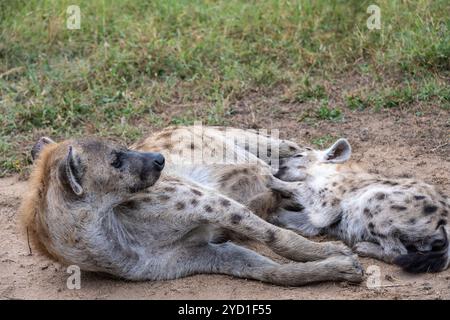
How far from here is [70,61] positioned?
6828mm

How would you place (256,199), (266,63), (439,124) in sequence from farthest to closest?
(266,63) → (439,124) → (256,199)

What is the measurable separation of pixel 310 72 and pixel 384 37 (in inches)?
24.0

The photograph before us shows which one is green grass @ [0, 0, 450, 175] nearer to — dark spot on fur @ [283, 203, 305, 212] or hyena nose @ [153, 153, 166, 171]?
dark spot on fur @ [283, 203, 305, 212]

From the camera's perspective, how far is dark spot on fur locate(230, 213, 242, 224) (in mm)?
4020

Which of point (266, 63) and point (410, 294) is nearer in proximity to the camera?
point (410, 294)

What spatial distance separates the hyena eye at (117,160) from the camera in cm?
392

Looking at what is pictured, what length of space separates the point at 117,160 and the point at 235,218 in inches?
23.6

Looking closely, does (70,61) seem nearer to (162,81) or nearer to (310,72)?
(162,81)

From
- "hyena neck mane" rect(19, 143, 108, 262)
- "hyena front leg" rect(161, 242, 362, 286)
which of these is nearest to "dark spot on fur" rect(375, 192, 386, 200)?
"hyena front leg" rect(161, 242, 362, 286)

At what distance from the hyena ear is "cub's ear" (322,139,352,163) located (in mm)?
1617
